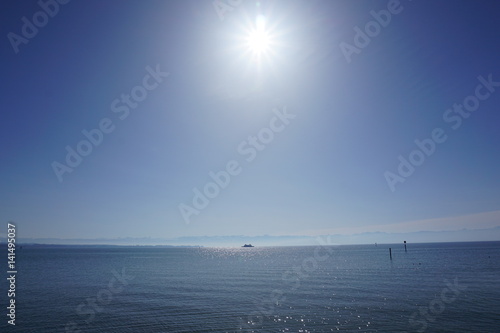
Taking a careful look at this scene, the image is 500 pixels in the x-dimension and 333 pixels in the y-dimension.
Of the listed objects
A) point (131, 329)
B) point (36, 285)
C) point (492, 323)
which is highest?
point (36, 285)

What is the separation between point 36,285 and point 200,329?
125 feet

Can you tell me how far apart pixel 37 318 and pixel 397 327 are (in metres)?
33.1

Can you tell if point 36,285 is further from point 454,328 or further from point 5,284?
point 454,328

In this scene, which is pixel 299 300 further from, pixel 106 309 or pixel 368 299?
pixel 106 309

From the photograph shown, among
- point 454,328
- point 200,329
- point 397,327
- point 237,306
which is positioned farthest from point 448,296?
point 200,329

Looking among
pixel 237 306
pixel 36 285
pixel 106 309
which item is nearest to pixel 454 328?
pixel 237 306

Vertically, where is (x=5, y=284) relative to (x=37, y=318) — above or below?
above

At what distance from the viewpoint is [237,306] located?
32375mm

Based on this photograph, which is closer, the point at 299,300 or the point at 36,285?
the point at 299,300

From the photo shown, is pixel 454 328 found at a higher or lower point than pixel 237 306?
lower

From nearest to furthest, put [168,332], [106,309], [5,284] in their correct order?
[168,332] < [106,309] < [5,284]

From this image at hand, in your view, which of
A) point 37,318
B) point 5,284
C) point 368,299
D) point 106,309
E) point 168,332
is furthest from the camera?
point 5,284

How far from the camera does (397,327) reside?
24.8m

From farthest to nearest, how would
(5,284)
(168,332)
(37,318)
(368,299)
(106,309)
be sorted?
(5,284)
(368,299)
(106,309)
(37,318)
(168,332)
